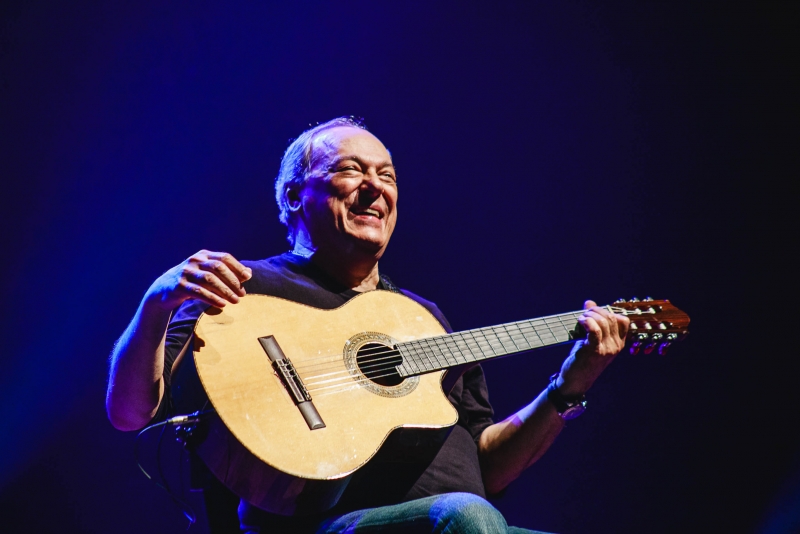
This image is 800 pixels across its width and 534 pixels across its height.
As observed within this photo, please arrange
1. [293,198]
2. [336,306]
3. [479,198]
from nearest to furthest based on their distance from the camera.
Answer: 1. [336,306]
2. [293,198]
3. [479,198]

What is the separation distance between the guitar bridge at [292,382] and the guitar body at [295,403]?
1 cm

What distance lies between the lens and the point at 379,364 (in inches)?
80.4

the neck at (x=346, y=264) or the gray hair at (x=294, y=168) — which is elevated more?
the gray hair at (x=294, y=168)

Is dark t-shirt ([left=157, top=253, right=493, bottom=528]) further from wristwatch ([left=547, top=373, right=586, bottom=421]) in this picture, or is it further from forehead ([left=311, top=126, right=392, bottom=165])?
forehead ([left=311, top=126, right=392, bottom=165])

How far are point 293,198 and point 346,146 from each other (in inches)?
14.4

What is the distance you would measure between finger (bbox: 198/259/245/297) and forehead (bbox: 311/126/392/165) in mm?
1120

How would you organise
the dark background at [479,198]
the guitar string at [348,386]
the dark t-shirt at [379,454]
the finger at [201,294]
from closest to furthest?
the finger at [201,294]
the guitar string at [348,386]
the dark t-shirt at [379,454]
the dark background at [479,198]

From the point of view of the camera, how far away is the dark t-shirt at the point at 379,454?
6.47 feet

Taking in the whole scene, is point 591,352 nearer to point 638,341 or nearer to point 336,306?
point 638,341

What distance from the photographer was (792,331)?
3.85m

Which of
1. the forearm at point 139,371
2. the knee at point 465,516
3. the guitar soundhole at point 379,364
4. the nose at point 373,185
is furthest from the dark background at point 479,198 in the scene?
the knee at point 465,516

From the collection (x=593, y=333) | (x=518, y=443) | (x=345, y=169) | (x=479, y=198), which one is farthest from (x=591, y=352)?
(x=479, y=198)

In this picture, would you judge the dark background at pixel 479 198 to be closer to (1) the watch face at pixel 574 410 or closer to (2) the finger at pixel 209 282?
(1) the watch face at pixel 574 410

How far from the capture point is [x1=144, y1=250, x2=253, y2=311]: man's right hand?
1746 millimetres
